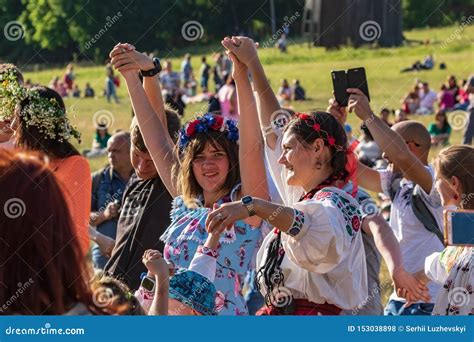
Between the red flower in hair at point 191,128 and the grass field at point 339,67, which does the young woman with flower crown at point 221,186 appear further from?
the grass field at point 339,67

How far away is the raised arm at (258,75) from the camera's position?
4.83 m

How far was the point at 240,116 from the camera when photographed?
4.79 meters

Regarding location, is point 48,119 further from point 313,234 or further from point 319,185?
point 313,234

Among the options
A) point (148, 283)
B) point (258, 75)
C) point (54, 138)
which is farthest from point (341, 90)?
point (148, 283)

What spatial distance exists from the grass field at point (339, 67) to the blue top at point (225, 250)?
73.4 ft

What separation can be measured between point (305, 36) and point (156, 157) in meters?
40.5

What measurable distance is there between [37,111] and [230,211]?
1.61 m

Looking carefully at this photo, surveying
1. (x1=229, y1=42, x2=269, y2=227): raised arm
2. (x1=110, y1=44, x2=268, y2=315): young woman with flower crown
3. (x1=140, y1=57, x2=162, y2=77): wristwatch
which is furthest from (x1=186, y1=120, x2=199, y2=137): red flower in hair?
(x1=140, y1=57, x2=162, y2=77): wristwatch

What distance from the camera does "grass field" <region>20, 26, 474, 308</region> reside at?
31.3 metres

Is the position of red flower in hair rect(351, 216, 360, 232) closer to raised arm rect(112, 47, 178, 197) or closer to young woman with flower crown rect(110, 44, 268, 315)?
young woman with flower crown rect(110, 44, 268, 315)

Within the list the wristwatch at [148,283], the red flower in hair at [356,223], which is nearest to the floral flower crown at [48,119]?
the wristwatch at [148,283]

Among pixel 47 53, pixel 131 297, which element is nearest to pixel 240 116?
pixel 131 297

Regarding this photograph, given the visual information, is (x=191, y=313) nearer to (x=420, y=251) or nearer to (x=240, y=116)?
(x=240, y=116)

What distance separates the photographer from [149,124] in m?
5.33
